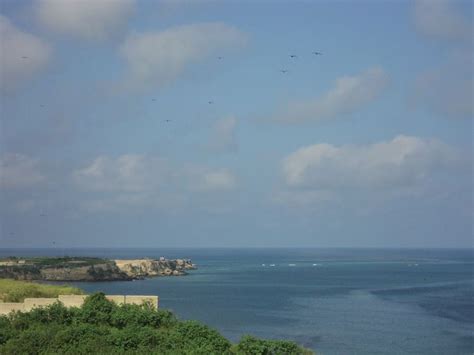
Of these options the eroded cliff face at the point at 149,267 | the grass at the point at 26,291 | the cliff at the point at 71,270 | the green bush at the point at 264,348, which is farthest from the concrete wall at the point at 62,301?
the eroded cliff face at the point at 149,267

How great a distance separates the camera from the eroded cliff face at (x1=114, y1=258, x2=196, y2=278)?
11725 cm

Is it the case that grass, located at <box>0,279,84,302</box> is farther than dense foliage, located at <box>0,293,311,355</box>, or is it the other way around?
grass, located at <box>0,279,84,302</box>

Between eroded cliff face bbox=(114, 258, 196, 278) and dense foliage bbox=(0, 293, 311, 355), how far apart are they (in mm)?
86433

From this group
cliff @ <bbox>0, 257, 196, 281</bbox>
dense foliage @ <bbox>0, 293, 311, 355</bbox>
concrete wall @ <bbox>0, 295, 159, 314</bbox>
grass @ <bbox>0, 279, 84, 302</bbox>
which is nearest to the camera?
dense foliage @ <bbox>0, 293, 311, 355</bbox>

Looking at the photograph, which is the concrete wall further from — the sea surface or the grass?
the sea surface

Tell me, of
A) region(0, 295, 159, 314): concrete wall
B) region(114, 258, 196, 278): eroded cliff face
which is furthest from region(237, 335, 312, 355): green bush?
region(114, 258, 196, 278): eroded cliff face

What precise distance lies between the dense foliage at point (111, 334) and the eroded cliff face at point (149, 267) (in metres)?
86.4

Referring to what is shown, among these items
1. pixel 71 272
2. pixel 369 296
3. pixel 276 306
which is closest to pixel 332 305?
pixel 276 306

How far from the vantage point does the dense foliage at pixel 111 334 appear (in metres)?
25.0

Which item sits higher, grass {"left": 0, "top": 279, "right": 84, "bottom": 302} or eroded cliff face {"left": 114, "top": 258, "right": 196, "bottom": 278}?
grass {"left": 0, "top": 279, "right": 84, "bottom": 302}

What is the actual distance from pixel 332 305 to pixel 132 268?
51.9 meters

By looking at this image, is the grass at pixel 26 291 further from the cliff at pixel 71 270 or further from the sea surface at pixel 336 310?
the cliff at pixel 71 270

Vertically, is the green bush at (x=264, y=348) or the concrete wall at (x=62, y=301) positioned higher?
the concrete wall at (x=62, y=301)

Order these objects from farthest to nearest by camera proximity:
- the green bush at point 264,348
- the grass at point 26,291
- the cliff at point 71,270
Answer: the cliff at point 71,270 < the grass at point 26,291 < the green bush at point 264,348
